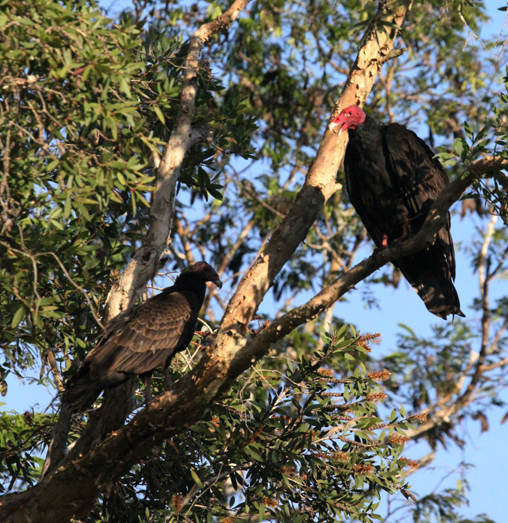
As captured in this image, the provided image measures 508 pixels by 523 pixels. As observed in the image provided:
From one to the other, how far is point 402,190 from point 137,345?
2.26 metres

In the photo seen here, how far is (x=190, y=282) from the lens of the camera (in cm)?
626

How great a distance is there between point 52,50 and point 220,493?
9.61ft

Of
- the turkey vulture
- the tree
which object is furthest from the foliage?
the turkey vulture

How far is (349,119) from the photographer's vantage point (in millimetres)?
5078

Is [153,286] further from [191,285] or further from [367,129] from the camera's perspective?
[367,129]

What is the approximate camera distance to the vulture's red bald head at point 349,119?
4.98 meters

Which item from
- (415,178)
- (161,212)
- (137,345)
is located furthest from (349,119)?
(137,345)

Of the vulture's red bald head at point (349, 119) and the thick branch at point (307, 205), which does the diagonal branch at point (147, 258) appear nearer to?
the thick branch at point (307, 205)

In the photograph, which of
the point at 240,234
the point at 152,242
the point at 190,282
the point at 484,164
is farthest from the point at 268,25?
the point at 484,164

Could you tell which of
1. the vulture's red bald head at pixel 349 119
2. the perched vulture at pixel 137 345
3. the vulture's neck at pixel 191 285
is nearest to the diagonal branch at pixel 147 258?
the perched vulture at pixel 137 345

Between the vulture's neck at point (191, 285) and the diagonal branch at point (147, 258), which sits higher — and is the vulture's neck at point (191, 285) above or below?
above

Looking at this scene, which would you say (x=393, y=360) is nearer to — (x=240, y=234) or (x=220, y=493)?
(x=240, y=234)

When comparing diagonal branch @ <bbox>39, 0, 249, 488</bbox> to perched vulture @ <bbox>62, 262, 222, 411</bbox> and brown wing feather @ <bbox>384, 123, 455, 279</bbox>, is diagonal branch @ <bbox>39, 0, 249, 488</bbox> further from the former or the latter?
brown wing feather @ <bbox>384, 123, 455, 279</bbox>

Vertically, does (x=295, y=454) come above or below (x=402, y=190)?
below
